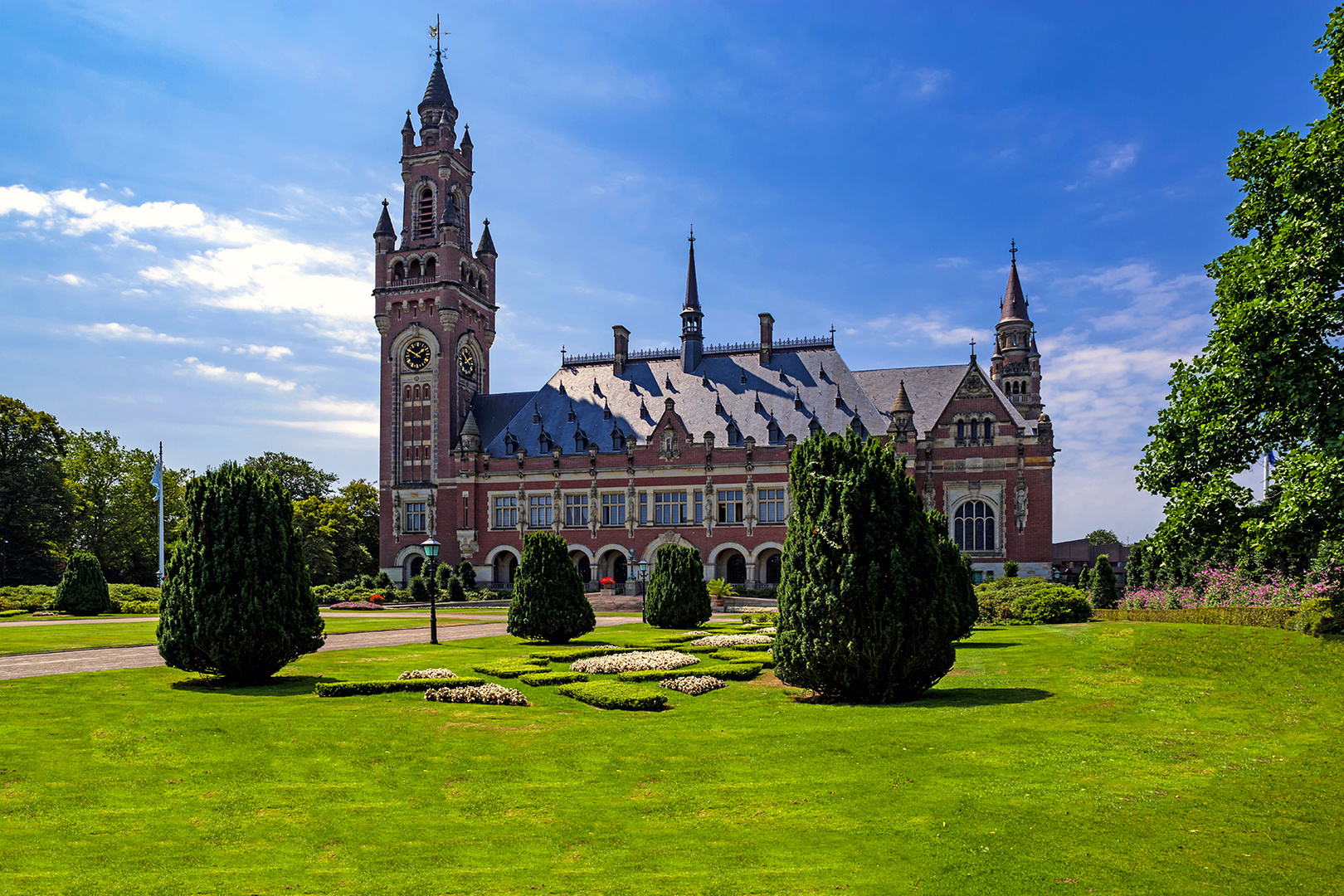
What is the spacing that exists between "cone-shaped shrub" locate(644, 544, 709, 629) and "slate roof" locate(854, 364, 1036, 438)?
3610cm

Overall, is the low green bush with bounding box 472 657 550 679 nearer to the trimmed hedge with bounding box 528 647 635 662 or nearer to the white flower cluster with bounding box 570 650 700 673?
the white flower cluster with bounding box 570 650 700 673

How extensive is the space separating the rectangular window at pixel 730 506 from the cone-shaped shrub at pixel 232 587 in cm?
4857

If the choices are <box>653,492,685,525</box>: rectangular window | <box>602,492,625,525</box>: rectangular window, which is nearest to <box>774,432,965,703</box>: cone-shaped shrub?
<box>653,492,685,525</box>: rectangular window

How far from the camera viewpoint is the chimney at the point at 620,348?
7669 cm

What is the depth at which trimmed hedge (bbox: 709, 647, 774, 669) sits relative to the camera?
22734mm

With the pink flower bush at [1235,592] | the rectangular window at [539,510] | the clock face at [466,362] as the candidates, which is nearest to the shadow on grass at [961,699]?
the pink flower bush at [1235,592]

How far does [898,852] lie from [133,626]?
3685 centimetres

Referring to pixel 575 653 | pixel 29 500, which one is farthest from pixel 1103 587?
pixel 29 500

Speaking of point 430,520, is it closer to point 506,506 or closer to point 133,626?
point 506,506

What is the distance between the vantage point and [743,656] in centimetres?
2388

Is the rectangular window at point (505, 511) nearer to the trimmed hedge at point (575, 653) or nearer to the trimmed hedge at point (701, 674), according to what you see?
the trimmed hedge at point (575, 653)

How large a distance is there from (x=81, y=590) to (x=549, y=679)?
37.8 m

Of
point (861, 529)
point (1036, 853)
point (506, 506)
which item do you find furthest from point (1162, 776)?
point (506, 506)

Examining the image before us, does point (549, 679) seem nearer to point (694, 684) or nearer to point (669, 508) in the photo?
point (694, 684)
